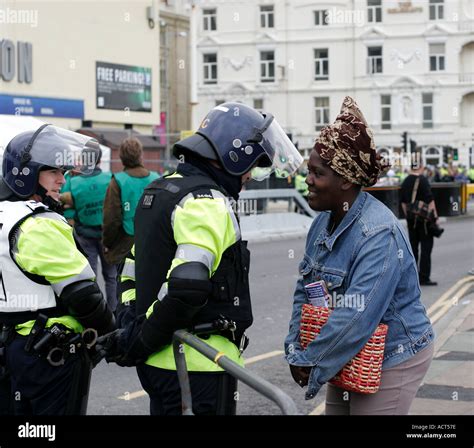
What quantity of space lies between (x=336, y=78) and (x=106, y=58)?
2551 centimetres

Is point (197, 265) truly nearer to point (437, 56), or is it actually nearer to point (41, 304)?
point (41, 304)

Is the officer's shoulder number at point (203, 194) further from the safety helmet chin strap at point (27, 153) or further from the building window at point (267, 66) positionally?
the building window at point (267, 66)

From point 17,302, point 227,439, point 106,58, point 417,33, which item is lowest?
point 227,439

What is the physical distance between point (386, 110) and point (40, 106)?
2960 centimetres

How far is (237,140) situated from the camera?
341 centimetres

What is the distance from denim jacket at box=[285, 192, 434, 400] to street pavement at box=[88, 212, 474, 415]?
0.29m

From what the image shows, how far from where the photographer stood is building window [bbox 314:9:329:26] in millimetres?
51281

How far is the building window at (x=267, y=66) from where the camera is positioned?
53.1 meters

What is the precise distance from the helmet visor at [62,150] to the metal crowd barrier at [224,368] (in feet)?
3.71

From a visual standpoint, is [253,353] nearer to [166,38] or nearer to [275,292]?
[275,292]

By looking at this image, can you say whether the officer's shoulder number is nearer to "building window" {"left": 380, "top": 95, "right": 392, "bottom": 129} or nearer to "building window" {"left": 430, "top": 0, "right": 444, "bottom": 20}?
"building window" {"left": 380, "top": 95, "right": 392, "bottom": 129}

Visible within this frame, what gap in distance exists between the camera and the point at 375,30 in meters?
50.7

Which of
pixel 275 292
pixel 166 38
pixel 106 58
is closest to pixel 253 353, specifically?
pixel 275 292

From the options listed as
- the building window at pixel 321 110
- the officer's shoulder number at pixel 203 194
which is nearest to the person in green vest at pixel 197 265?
the officer's shoulder number at pixel 203 194
